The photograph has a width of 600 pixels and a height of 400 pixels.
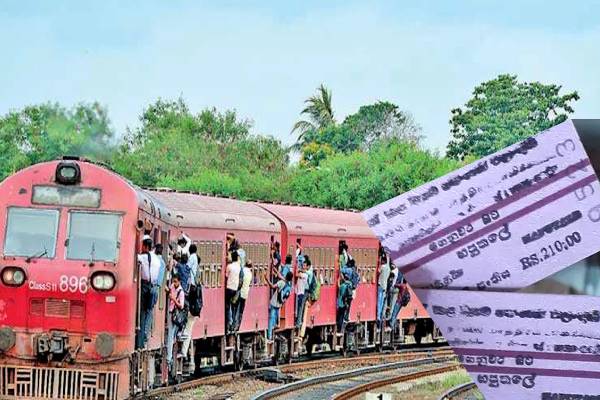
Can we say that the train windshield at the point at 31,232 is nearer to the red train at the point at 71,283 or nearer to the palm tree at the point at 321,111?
the red train at the point at 71,283

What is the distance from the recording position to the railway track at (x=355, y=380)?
53.0 ft

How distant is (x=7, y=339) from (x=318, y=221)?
11.1 metres

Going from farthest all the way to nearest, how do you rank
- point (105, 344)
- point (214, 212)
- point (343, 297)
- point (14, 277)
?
1. point (343, 297)
2. point (214, 212)
3. point (14, 277)
4. point (105, 344)

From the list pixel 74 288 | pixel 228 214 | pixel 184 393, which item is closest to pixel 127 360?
pixel 74 288

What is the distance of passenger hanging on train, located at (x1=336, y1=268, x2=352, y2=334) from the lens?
78.2ft

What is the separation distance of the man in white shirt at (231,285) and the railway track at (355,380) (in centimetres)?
139

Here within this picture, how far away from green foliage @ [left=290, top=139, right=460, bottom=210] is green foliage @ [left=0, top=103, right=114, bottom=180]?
1160cm

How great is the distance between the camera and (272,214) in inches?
838

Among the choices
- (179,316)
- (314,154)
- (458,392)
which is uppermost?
(314,154)


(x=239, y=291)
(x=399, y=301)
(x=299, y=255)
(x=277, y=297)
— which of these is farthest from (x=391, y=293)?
(x=239, y=291)

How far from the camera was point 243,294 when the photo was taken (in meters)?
18.5

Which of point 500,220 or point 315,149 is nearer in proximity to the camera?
point 500,220

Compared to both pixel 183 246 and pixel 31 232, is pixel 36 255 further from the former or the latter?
pixel 183 246

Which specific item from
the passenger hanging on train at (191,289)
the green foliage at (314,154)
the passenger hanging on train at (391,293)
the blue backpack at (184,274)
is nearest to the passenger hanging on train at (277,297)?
the passenger hanging on train at (191,289)
